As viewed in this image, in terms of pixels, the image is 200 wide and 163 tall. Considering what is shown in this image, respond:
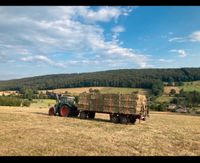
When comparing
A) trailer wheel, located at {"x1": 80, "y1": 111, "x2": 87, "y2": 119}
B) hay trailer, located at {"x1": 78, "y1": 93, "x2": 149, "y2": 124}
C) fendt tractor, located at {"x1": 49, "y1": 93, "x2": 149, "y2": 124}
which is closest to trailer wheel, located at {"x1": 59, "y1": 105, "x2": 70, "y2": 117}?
fendt tractor, located at {"x1": 49, "y1": 93, "x2": 149, "y2": 124}

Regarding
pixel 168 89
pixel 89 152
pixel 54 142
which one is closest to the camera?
pixel 89 152

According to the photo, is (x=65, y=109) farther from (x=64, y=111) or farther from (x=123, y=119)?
(x=123, y=119)

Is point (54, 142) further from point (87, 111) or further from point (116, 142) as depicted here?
point (87, 111)

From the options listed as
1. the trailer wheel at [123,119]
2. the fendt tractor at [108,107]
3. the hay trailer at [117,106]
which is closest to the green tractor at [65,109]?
the fendt tractor at [108,107]

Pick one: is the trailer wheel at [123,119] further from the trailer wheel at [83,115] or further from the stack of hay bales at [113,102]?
the trailer wheel at [83,115]

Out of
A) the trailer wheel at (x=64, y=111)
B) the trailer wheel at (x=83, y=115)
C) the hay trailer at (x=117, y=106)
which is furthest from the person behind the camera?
the trailer wheel at (x=64, y=111)

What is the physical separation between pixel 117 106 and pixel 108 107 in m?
0.69

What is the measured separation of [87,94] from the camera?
68.7 feet

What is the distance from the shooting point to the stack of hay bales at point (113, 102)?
1892 centimetres

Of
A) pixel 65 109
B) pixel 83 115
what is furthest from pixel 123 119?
pixel 65 109

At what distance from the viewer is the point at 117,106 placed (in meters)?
19.4
